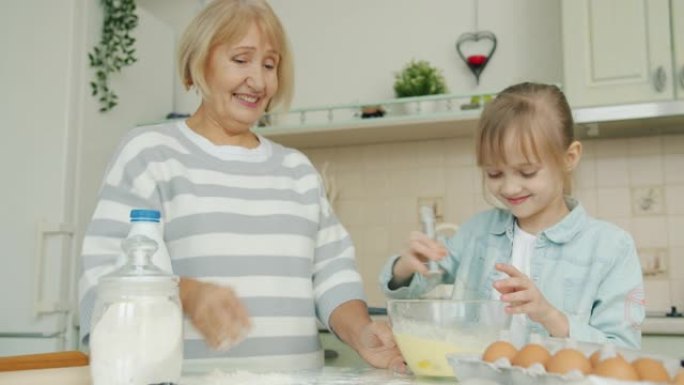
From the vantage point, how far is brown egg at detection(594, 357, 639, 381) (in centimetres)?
58

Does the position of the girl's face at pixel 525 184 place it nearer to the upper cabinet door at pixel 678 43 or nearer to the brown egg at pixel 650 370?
the brown egg at pixel 650 370

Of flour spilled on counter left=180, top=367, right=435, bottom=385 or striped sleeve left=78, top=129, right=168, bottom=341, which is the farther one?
striped sleeve left=78, top=129, right=168, bottom=341

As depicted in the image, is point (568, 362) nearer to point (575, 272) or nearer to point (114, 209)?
point (575, 272)

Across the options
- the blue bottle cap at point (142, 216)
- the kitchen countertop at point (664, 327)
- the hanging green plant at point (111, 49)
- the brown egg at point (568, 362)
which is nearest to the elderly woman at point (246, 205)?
the blue bottle cap at point (142, 216)

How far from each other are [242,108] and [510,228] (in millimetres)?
514

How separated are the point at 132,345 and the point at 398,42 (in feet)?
7.02

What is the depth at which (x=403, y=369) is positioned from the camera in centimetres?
96

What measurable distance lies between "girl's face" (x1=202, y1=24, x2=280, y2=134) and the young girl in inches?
14.3

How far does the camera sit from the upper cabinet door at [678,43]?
1.98 m

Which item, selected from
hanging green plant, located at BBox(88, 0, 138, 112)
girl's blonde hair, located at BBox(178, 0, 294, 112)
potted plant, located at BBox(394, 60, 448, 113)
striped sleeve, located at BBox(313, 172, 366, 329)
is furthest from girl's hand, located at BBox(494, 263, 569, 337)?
hanging green plant, located at BBox(88, 0, 138, 112)

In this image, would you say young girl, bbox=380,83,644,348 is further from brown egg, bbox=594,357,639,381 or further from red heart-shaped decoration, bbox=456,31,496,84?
red heart-shaped decoration, bbox=456,31,496,84

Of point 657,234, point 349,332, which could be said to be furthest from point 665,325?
point 349,332

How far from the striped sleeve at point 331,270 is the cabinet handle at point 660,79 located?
1.19 m

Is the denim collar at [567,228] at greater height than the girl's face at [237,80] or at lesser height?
lesser
